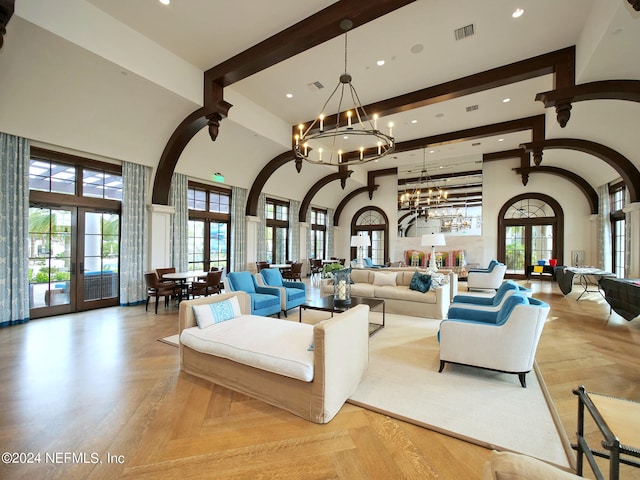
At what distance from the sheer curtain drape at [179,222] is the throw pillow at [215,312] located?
13.9ft

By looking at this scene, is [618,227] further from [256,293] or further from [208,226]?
[208,226]

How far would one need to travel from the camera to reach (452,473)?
5.78 ft

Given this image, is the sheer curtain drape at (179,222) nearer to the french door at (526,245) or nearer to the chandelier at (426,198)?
the chandelier at (426,198)

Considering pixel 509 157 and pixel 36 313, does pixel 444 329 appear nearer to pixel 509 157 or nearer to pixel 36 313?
pixel 36 313

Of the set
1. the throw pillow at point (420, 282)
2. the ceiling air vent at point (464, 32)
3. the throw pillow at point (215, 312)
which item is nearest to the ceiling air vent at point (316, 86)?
the ceiling air vent at point (464, 32)

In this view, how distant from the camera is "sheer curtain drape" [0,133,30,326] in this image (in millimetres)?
4648

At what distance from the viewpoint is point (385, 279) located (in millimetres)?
6262

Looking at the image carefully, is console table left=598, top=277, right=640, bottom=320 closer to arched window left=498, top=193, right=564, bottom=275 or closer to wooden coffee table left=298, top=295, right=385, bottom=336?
wooden coffee table left=298, top=295, right=385, bottom=336

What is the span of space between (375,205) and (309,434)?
38.5 ft

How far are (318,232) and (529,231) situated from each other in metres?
8.27

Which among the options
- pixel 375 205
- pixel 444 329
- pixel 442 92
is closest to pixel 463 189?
pixel 375 205

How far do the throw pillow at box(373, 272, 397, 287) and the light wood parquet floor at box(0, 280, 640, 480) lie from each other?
2.93 metres

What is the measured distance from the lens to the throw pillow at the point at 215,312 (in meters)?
3.18

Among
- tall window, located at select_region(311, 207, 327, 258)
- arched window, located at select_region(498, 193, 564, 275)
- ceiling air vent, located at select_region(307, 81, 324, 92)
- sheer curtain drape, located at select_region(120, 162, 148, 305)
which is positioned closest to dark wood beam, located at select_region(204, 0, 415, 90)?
ceiling air vent, located at select_region(307, 81, 324, 92)
